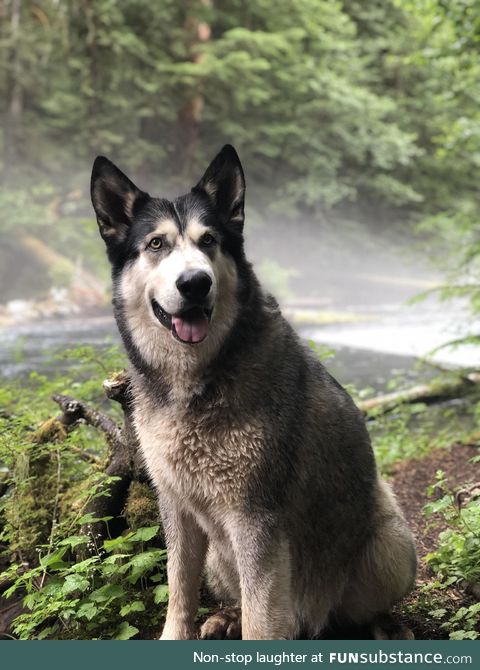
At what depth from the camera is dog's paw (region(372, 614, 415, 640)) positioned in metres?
2.35

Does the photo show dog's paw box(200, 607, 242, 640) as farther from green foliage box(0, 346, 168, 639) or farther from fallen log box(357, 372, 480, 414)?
fallen log box(357, 372, 480, 414)

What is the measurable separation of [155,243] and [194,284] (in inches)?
11.9

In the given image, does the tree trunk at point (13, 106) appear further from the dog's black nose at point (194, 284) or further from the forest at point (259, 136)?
the dog's black nose at point (194, 284)

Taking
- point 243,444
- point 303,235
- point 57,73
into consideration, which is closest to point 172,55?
point 57,73

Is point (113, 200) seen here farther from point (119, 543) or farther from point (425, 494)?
point (425, 494)

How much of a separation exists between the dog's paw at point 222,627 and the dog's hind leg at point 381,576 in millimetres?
448

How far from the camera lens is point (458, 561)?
267 centimetres

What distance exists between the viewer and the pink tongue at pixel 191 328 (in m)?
2.09

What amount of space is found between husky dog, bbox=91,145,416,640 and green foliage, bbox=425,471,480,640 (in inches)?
8.4

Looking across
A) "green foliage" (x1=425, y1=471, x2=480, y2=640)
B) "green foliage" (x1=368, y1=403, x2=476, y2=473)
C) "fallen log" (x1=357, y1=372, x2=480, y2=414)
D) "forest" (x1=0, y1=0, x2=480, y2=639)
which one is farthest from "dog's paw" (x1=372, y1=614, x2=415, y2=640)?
"fallen log" (x1=357, y1=372, x2=480, y2=414)

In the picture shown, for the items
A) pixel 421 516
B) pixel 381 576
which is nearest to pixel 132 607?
pixel 381 576

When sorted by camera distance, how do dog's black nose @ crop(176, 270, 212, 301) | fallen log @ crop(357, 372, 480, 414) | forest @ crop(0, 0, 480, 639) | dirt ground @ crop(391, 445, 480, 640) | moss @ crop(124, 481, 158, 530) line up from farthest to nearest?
forest @ crop(0, 0, 480, 639), fallen log @ crop(357, 372, 480, 414), moss @ crop(124, 481, 158, 530), dirt ground @ crop(391, 445, 480, 640), dog's black nose @ crop(176, 270, 212, 301)
